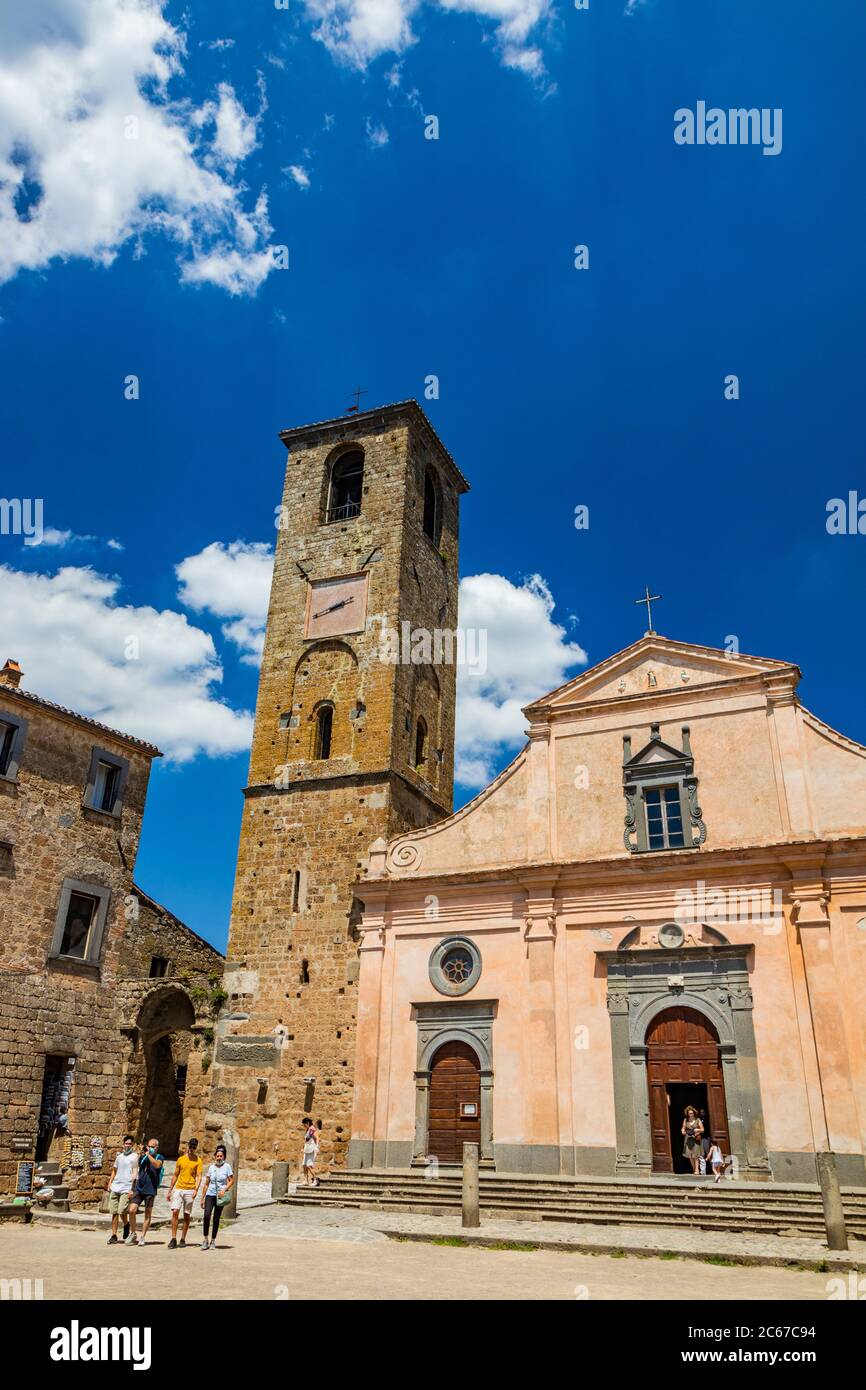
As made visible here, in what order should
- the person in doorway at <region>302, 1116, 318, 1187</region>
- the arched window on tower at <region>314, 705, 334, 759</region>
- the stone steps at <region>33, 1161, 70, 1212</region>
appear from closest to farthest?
the stone steps at <region>33, 1161, 70, 1212</region>
the person in doorway at <region>302, 1116, 318, 1187</region>
the arched window on tower at <region>314, 705, 334, 759</region>

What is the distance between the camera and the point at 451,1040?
1934cm

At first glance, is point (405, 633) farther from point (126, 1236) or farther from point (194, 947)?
point (126, 1236)

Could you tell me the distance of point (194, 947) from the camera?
25.1 m

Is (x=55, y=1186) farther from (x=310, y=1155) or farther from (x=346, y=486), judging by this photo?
(x=346, y=486)

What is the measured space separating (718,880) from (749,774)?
227 centimetres

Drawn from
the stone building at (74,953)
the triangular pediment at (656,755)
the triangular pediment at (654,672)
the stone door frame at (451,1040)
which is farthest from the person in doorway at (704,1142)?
the stone building at (74,953)

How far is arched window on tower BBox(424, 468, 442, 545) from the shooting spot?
95.9 feet

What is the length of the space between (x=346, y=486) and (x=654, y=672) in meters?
12.7

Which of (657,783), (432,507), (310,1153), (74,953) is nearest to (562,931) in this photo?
(657,783)

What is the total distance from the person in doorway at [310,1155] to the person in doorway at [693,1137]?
727 cm

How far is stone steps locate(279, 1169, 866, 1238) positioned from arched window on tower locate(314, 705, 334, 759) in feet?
33.5

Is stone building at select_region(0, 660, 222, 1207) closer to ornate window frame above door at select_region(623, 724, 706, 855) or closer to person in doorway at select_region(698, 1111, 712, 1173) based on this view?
ornate window frame above door at select_region(623, 724, 706, 855)

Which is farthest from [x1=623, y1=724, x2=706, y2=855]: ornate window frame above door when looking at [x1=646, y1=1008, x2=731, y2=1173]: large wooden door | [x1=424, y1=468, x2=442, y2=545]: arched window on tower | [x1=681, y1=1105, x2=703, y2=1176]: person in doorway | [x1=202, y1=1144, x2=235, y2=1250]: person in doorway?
[x1=424, y1=468, x2=442, y2=545]: arched window on tower
